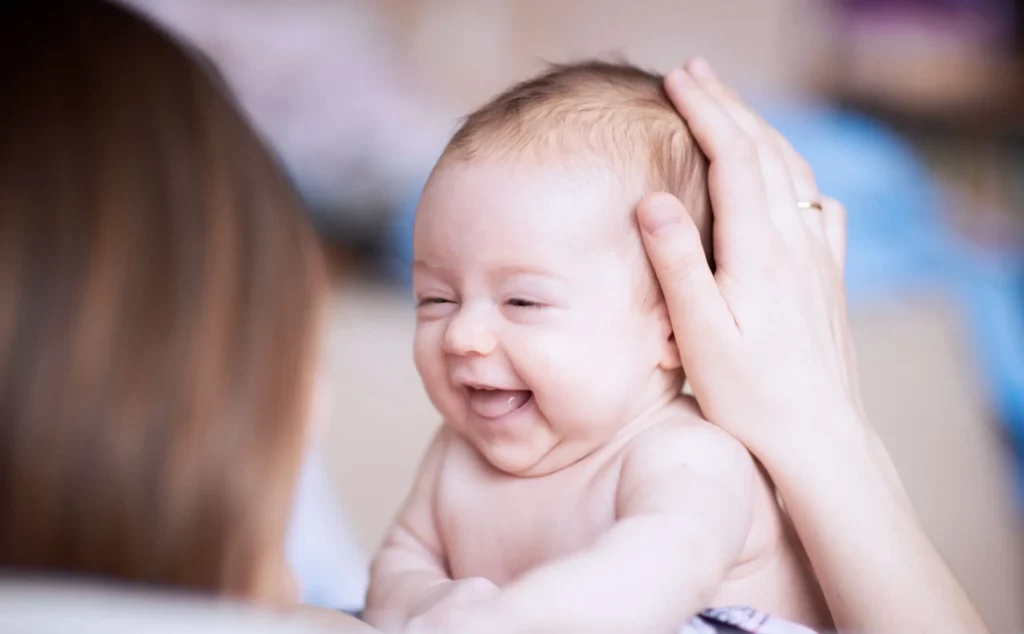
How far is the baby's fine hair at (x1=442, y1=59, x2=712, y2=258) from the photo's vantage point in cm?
80

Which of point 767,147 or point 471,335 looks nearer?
point 471,335

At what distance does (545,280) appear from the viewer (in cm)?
78

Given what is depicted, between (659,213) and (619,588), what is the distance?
29cm

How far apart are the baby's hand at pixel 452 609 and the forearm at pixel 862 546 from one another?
25 centimetres

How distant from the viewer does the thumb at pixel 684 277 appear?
0.77 meters

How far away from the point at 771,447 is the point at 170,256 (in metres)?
0.47

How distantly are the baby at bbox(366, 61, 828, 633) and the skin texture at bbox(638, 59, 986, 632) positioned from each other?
0.03 metres

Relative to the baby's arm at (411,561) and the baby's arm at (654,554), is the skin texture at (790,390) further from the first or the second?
the baby's arm at (411,561)

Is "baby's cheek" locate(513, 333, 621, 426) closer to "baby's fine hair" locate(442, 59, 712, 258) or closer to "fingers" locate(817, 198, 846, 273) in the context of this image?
"baby's fine hair" locate(442, 59, 712, 258)

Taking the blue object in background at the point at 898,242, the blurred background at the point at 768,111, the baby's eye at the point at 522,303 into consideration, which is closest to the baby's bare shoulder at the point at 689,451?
the baby's eye at the point at 522,303

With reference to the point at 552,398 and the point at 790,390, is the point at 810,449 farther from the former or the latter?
the point at 552,398

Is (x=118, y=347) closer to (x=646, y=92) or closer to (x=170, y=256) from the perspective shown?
(x=170, y=256)

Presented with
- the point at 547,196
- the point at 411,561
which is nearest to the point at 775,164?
the point at 547,196

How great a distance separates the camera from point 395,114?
9.68 feet
